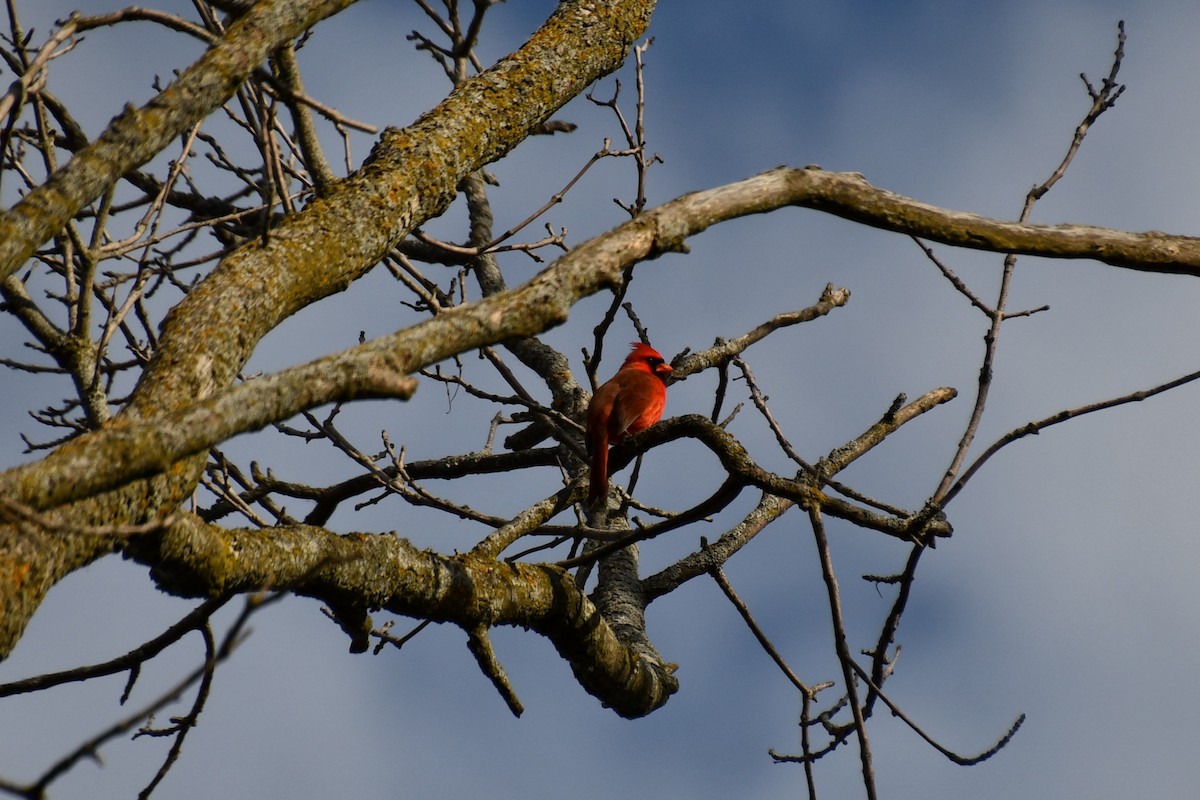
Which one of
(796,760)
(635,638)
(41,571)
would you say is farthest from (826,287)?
(41,571)

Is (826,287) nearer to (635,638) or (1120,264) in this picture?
(635,638)

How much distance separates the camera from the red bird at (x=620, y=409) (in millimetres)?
4660

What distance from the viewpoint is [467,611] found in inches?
139

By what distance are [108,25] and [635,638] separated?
10.5 ft

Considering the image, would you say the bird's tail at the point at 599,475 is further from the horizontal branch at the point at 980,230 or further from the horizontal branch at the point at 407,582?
the horizontal branch at the point at 980,230

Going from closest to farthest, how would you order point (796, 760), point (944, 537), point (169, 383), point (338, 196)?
point (169, 383), point (944, 537), point (338, 196), point (796, 760)

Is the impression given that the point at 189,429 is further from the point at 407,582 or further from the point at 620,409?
the point at 620,409

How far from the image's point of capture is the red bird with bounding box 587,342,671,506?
15.3 ft

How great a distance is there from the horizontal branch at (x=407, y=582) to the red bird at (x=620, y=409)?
0.68 meters

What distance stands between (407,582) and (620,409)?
2433 mm

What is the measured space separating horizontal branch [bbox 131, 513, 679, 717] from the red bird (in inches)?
26.8

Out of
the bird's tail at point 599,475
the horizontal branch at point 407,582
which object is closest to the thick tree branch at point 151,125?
the horizontal branch at point 407,582

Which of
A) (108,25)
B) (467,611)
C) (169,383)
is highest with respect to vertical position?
(108,25)

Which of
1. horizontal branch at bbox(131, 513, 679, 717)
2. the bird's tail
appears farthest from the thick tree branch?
the bird's tail
